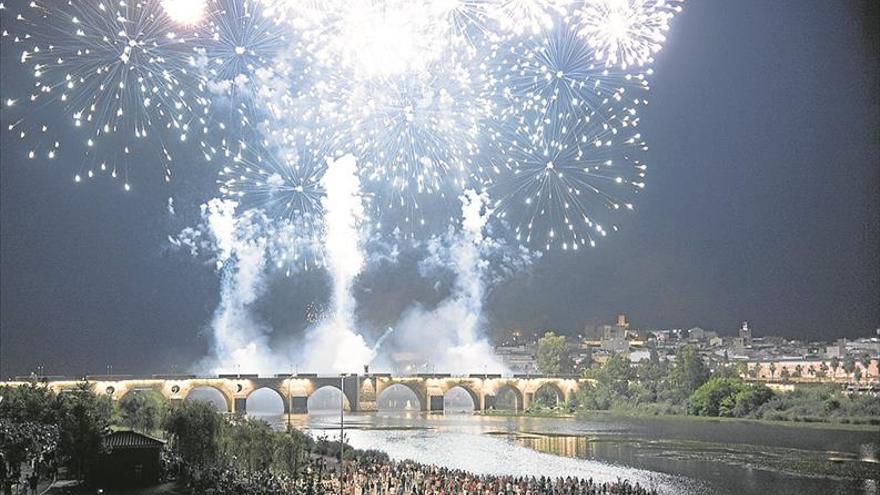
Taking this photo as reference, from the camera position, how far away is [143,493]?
28.2 meters

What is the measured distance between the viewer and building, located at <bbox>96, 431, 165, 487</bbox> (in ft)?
98.8

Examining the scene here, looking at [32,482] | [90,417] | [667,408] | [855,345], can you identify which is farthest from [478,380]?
[32,482]

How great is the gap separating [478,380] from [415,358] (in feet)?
107

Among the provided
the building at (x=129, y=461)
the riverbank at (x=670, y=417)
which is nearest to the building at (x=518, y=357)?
the riverbank at (x=670, y=417)

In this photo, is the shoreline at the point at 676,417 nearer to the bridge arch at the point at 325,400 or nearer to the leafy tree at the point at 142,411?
the bridge arch at the point at 325,400

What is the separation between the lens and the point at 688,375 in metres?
80.5

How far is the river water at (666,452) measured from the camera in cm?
4172

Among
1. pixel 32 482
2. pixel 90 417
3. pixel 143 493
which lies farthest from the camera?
pixel 90 417

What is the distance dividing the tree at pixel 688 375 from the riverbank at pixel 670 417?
3.50 metres

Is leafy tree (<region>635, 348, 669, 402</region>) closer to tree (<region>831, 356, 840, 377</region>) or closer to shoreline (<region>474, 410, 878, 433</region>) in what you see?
shoreline (<region>474, 410, 878, 433</region>)

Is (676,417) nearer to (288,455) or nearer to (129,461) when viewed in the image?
A: (288,455)

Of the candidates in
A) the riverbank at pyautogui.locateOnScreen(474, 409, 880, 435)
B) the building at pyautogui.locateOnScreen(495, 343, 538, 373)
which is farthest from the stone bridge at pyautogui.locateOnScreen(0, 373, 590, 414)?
the building at pyautogui.locateOnScreen(495, 343, 538, 373)

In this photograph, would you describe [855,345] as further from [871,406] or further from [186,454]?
[186,454]

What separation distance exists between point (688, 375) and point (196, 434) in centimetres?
5507
